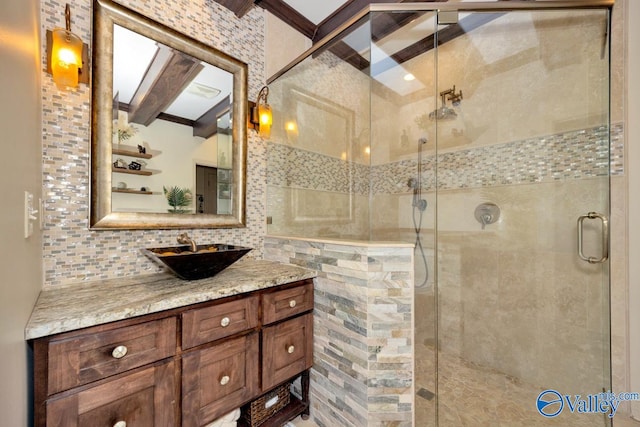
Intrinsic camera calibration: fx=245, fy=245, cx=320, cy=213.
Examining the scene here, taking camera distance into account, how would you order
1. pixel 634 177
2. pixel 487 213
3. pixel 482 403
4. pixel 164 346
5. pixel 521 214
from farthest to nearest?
pixel 487 213 < pixel 521 214 < pixel 482 403 < pixel 634 177 < pixel 164 346

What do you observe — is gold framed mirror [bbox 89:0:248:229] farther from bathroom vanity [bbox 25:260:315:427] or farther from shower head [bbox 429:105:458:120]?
shower head [bbox 429:105:458:120]

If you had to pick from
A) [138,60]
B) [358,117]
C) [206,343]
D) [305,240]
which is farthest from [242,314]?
[358,117]

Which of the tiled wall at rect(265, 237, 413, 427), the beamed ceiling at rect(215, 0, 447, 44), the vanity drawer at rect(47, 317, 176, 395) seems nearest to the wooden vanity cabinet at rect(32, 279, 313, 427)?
the vanity drawer at rect(47, 317, 176, 395)

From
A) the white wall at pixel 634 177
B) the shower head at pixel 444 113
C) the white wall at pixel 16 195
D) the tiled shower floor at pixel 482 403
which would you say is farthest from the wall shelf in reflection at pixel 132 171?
the white wall at pixel 634 177

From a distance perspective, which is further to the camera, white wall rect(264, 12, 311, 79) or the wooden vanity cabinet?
white wall rect(264, 12, 311, 79)

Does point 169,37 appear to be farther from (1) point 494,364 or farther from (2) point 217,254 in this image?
(1) point 494,364

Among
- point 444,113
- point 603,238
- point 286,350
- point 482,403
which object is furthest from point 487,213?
point 286,350

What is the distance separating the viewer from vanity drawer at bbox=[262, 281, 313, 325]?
4.46 feet

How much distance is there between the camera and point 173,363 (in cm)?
103

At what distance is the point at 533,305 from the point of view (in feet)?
5.97

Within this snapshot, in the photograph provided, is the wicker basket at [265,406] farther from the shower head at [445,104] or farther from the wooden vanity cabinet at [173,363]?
the shower head at [445,104]

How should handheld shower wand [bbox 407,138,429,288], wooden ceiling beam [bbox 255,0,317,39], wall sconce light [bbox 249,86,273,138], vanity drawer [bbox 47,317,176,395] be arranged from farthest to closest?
wooden ceiling beam [bbox 255,0,317,39] < wall sconce light [bbox 249,86,273,138] < handheld shower wand [bbox 407,138,429,288] < vanity drawer [bbox 47,317,176,395]

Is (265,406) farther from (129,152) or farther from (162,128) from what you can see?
(162,128)

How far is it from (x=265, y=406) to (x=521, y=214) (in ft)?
7.37
